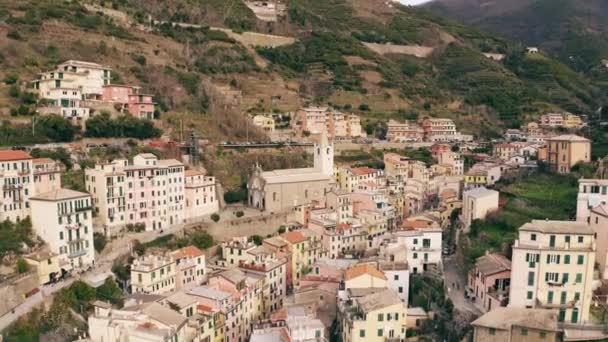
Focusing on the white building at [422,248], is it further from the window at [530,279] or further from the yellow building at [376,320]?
the window at [530,279]

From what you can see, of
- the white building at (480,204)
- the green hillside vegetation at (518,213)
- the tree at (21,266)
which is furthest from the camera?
the white building at (480,204)

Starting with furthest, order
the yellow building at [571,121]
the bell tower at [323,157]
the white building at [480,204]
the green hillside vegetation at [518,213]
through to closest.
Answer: the yellow building at [571,121], the bell tower at [323,157], the white building at [480,204], the green hillside vegetation at [518,213]

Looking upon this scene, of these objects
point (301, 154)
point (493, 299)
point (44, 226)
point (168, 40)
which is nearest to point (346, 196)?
point (301, 154)

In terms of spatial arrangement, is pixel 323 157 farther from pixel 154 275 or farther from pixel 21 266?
pixel 21 266

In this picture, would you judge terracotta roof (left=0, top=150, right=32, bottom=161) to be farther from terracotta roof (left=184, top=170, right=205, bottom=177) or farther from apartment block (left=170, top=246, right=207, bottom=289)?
terracotta roof (left=184, top=170, right=205, bottom=177)

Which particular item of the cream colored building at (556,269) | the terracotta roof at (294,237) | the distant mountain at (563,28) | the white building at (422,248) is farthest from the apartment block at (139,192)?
the distant mountain at (563,28)

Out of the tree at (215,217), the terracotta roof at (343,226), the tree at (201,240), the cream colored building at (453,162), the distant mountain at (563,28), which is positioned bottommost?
the tree at (201,240)

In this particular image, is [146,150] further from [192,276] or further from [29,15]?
[29,15]

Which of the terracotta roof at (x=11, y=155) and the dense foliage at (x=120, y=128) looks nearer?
the terracotta roof at (x=11, y=155)
